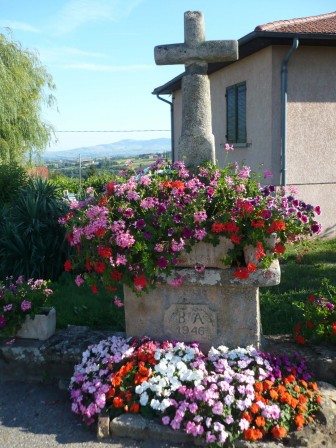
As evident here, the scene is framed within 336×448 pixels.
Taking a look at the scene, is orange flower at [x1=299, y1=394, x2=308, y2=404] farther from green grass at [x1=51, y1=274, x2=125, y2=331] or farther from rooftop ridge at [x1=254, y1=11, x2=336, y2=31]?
rooftop ridge at [x1=254, y1=11, x2=336, y2=31]

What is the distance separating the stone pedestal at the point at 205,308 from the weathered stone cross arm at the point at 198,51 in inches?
63.4

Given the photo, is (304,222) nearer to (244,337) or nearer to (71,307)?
(244,337)

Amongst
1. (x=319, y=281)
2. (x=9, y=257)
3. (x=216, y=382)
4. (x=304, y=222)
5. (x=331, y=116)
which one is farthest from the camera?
(x=331, y=116)

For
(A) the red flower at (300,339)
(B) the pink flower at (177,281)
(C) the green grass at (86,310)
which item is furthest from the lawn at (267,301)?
(B) the pink flower at (177,281)

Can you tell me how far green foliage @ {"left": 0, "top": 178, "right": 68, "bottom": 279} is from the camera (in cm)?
641

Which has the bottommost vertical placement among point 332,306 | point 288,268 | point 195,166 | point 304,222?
point 288,268

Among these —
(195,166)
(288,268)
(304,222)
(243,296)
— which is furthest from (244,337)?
(288,268)

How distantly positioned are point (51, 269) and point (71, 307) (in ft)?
5.16

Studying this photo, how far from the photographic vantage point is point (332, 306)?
3.74m

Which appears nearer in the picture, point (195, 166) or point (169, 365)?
point (169, 365)

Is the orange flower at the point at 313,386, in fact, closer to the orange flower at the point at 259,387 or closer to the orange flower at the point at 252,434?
the orange flower at the point at 259,387

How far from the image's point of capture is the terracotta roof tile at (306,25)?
8.29 m

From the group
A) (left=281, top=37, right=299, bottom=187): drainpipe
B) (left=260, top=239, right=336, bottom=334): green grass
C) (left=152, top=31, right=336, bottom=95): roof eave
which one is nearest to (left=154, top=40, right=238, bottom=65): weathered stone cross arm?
(left=260, top=239, right=336, bottom=334): green grass

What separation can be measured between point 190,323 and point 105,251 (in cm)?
83
